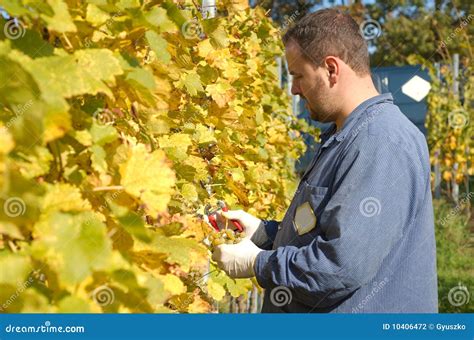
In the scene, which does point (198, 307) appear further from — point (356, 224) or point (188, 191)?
point (356, 224)

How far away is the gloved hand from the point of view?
2.08 metres

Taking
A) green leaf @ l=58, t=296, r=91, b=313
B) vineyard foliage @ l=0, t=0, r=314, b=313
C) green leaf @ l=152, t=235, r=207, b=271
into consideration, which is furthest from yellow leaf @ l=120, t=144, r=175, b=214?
green leaf @ l=58, t=296, r=91, b=313

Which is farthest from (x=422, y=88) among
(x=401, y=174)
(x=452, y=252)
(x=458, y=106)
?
(x=401, y=174)

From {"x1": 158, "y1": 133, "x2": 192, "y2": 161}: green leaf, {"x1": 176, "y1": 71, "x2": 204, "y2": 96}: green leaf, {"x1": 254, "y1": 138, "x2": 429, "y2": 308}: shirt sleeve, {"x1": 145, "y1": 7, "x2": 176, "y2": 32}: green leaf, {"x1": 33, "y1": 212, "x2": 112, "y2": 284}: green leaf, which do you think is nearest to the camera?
{"x1": 33, "y1": 212, "x2": 112, "y2": 284}: green leaf

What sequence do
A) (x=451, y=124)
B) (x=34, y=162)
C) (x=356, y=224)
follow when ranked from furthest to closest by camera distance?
(x=451, y=124) → (x=356, y=224) → (x=34, y=162)

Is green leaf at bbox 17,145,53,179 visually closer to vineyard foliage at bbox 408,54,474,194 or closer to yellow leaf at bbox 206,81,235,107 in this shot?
yellow leaf at bbox 206,81,235,107

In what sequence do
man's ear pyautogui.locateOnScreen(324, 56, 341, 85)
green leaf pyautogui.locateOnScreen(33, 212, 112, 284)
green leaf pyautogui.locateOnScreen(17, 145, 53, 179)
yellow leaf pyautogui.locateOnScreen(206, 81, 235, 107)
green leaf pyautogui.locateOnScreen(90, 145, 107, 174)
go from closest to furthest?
green leaf pyautogui.locateOnScreen(33, 212, 112, 284) → green leaf pyautogui.locateOnScreen(17, 145, 53, 179) → green leaf pyautogui.locateOnScreen(90, 145, 107, 174) → man's ear pyautogui.locateOnScreen(324, 56, 341, 85) → yellow leaf pyautogui.locateOnScreen(206, 81, 235, 107)

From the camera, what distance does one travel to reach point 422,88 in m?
11.1

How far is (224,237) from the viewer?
7.86 feet

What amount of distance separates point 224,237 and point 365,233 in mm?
718

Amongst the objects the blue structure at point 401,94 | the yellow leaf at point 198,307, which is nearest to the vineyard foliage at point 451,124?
the blue structure at point 401,94

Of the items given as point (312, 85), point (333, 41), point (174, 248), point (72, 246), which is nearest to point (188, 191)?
point (312, 85)

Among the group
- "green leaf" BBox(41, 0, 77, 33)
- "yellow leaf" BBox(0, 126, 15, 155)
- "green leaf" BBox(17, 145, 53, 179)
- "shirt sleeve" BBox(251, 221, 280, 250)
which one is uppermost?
"green leaf" BBox(41, 0, 77, 33)

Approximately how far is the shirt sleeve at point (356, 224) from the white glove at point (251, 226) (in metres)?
0.54
